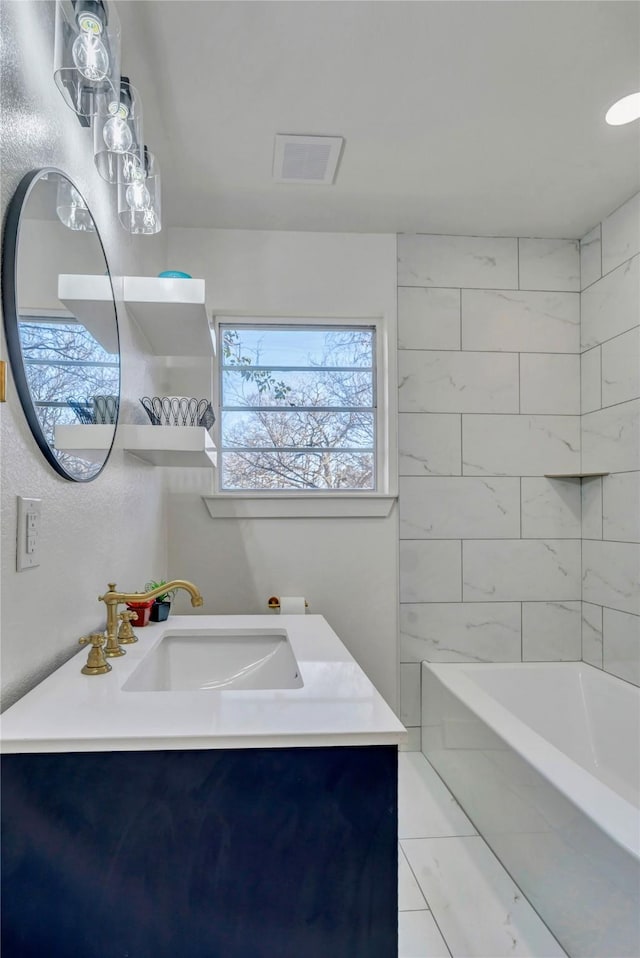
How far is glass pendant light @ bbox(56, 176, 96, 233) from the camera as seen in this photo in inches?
48.8

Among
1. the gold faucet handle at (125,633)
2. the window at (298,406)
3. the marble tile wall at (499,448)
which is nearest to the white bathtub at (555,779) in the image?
the marble tile wall at (499,448)

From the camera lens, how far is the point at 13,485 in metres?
1.02

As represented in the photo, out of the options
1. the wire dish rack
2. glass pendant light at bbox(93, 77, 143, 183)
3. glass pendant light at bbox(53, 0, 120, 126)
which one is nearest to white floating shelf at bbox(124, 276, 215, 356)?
the wire dish rack

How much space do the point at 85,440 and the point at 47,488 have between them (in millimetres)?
217

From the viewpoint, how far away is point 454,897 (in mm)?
1760

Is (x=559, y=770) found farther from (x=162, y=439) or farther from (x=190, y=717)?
(x=162, y=439)

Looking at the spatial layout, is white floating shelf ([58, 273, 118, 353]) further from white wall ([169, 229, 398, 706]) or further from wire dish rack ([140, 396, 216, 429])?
white wall ([169, 229, 398, 706])

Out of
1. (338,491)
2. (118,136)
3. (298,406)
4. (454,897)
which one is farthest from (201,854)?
(298,406)

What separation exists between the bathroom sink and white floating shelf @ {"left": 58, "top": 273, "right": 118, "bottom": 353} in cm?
82

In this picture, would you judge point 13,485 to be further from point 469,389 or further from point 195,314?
point 469,389

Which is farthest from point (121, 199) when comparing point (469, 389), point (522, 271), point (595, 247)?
point (595, 247)

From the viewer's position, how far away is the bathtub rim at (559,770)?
1.39m

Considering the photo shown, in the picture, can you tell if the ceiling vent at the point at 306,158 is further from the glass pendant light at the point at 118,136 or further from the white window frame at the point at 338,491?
the glass pendant light at the point at 118,136

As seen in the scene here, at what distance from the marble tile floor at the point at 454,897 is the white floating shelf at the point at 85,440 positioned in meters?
1.49
